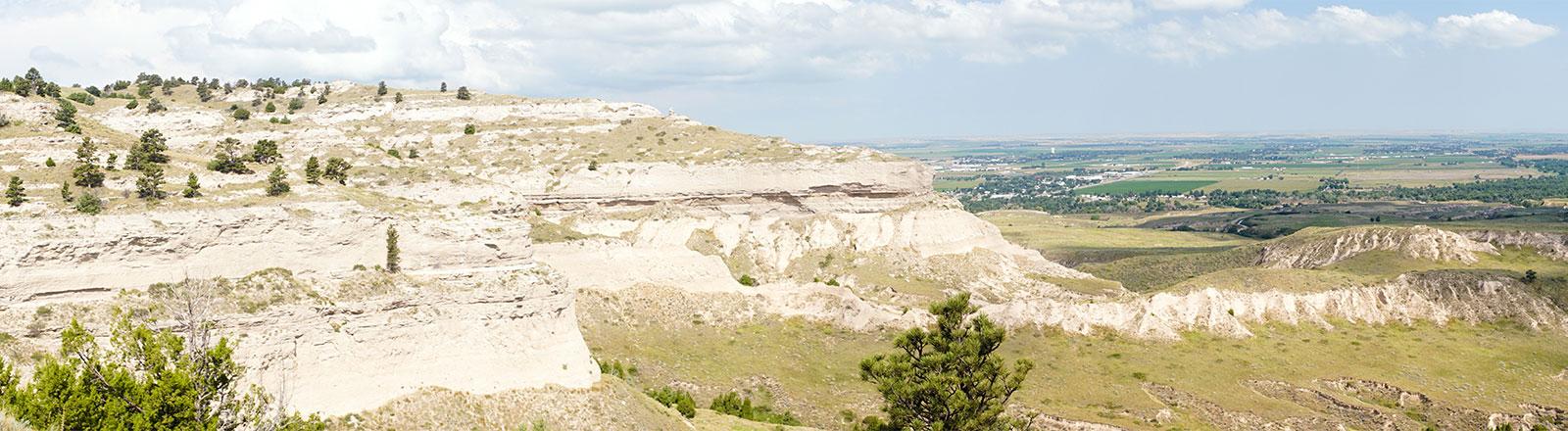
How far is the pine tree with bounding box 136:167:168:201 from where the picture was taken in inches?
1518

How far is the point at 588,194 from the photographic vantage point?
85.9m

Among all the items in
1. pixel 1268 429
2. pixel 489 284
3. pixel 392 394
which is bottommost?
pixel 1268 429

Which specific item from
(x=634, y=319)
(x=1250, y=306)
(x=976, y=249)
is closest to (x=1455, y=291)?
(x=1250, y=306)

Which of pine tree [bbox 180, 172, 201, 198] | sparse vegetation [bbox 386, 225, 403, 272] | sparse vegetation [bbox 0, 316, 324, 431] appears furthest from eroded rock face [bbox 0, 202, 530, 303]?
sparse vegetation [bbox 0, 316, 324, 431]

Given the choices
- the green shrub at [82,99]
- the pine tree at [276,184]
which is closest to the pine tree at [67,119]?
the pine tree at [276,184]

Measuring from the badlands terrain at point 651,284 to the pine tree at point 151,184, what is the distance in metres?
0.74

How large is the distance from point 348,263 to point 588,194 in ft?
158

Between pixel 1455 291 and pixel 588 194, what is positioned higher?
pixel 588 194

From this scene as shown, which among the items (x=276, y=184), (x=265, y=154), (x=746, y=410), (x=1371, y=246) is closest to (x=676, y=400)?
(x=746, y=410)

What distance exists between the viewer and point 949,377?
4481cm

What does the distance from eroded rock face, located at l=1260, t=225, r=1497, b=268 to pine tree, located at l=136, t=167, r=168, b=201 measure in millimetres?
91731

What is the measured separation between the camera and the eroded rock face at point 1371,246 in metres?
91.9

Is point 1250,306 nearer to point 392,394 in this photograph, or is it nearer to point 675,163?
point 675,163

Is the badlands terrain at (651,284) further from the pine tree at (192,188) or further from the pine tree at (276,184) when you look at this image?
the pine tree at (192,188)
